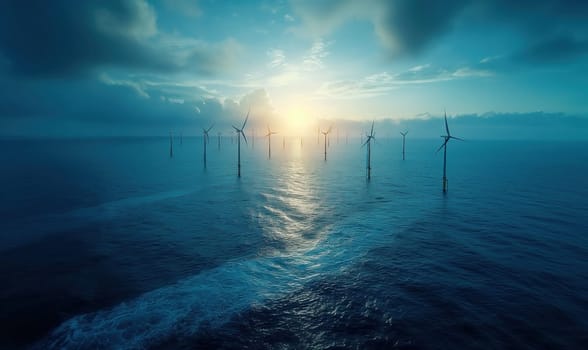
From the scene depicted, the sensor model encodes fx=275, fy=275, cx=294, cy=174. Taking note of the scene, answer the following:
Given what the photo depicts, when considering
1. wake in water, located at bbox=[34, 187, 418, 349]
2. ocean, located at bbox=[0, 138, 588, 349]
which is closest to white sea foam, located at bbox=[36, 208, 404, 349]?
wake in water, located at bbox=[34, 187, 418, 349]

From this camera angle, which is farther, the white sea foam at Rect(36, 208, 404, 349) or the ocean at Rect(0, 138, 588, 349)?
the ocean at Rect(0, 138, 588, 349)

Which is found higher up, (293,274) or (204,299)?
(293,274)

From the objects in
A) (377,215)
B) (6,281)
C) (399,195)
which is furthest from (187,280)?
(399,195)

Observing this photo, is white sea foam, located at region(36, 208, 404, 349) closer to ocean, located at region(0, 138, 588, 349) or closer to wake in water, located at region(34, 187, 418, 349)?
wake in water, located at region(34, 187, 418, 349)

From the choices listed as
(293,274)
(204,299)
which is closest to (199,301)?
(204,299)

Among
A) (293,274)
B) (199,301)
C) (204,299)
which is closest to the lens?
(199,301)

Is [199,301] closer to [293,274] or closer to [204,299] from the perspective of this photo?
[204,299]

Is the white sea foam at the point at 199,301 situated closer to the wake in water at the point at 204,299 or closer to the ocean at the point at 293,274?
the wake in water at the point at 204,299

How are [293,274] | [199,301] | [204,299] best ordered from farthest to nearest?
[293,274]
[204,299]
[199,301]

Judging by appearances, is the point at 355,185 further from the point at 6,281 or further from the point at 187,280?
the point at 6,281
